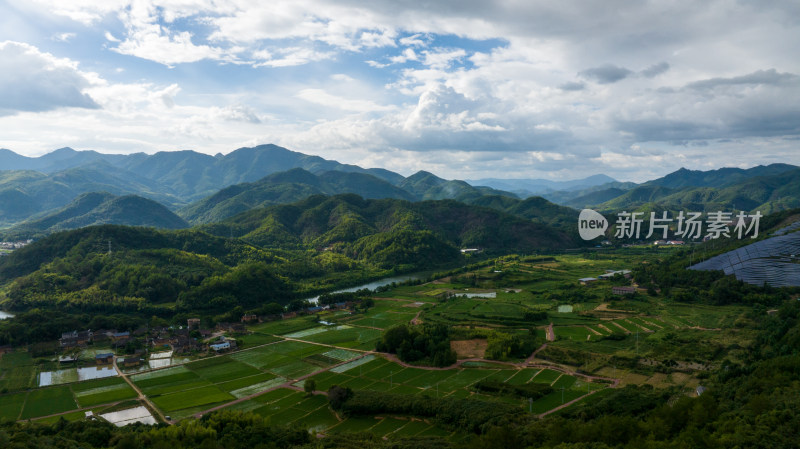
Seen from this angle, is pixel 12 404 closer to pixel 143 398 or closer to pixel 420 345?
pixel 143 398

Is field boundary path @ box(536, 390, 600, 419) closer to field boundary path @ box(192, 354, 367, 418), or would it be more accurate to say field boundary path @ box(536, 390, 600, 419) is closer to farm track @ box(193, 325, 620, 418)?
farm track @ box(193, 325, 620, 418)

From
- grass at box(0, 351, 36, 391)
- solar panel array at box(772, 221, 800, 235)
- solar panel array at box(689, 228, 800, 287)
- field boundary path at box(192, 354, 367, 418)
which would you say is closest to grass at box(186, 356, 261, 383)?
field boundary path at box(192, 354, 367, 418)

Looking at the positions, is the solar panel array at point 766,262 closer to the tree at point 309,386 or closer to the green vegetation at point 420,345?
the green vegetation at point 420,345

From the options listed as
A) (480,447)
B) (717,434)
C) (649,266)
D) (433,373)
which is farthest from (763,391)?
(649,266)

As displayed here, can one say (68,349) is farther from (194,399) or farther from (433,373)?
(433,373)

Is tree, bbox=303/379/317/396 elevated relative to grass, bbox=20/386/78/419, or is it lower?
elevated

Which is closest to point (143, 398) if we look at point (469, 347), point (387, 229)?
point (469, 347)

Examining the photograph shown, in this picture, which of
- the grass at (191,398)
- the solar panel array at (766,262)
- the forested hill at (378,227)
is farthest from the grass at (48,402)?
the solar panel array at (766,262)
